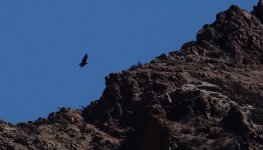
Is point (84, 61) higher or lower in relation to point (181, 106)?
lower

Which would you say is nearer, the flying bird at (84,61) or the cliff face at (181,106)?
the flying bird at (84,61)

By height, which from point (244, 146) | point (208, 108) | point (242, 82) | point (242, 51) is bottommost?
point (244, 146)

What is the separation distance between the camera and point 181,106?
6625 centimetres

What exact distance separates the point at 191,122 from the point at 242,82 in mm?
9699

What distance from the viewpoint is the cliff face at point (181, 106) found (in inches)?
2451

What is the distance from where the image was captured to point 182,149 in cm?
6069

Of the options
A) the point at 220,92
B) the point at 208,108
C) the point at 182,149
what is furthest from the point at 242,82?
the point at 182,149

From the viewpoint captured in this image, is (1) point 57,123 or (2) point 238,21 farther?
(2) point 238,21

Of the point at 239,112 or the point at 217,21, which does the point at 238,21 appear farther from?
the point at 239,112

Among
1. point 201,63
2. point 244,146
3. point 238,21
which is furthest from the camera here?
point 238,21

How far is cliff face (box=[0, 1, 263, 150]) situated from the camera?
6225 cm

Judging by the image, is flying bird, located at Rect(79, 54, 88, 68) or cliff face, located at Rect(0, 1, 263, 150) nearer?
flying bird, located at Rect(79, 54, 88, 68)

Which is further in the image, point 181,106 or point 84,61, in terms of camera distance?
point 181,106

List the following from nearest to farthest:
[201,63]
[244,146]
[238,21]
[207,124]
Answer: [244,146]
[207,124]
[201,63]
[238,21]
